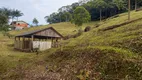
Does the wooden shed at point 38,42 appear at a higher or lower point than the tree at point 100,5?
lower

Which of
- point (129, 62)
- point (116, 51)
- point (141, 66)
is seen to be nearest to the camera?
point (141, 66)

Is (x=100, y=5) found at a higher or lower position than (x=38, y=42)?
higher

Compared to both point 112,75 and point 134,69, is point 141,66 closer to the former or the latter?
point 134,69

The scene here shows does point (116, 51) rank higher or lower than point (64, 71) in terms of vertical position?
higher

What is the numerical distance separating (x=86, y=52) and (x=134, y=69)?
421 cm

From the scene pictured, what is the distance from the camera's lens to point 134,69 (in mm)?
7461

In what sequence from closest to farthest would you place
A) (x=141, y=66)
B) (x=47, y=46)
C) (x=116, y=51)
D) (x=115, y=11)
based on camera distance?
1. (x=141, y=66)
2. (x=116, y=51)
3. (x=47, y=46)
4. (x=115, y=11)

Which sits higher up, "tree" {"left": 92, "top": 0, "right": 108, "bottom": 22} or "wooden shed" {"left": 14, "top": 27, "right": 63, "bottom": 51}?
"tree" {"left": 92, "top": 0, "right": 108, "bottom": 22}

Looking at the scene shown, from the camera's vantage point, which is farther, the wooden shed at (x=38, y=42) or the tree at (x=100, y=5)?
the tree at (x=100, y=5)

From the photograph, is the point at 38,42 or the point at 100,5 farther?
the point at 100,5

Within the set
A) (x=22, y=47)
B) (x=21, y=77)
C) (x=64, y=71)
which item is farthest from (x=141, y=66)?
(x=22, y=47)

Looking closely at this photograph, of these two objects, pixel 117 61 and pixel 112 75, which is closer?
pixel 112 75

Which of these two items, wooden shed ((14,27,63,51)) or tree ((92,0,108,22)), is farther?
tree ((92,0,108,22))

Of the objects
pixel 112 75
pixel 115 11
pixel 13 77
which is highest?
pixel 115 11
